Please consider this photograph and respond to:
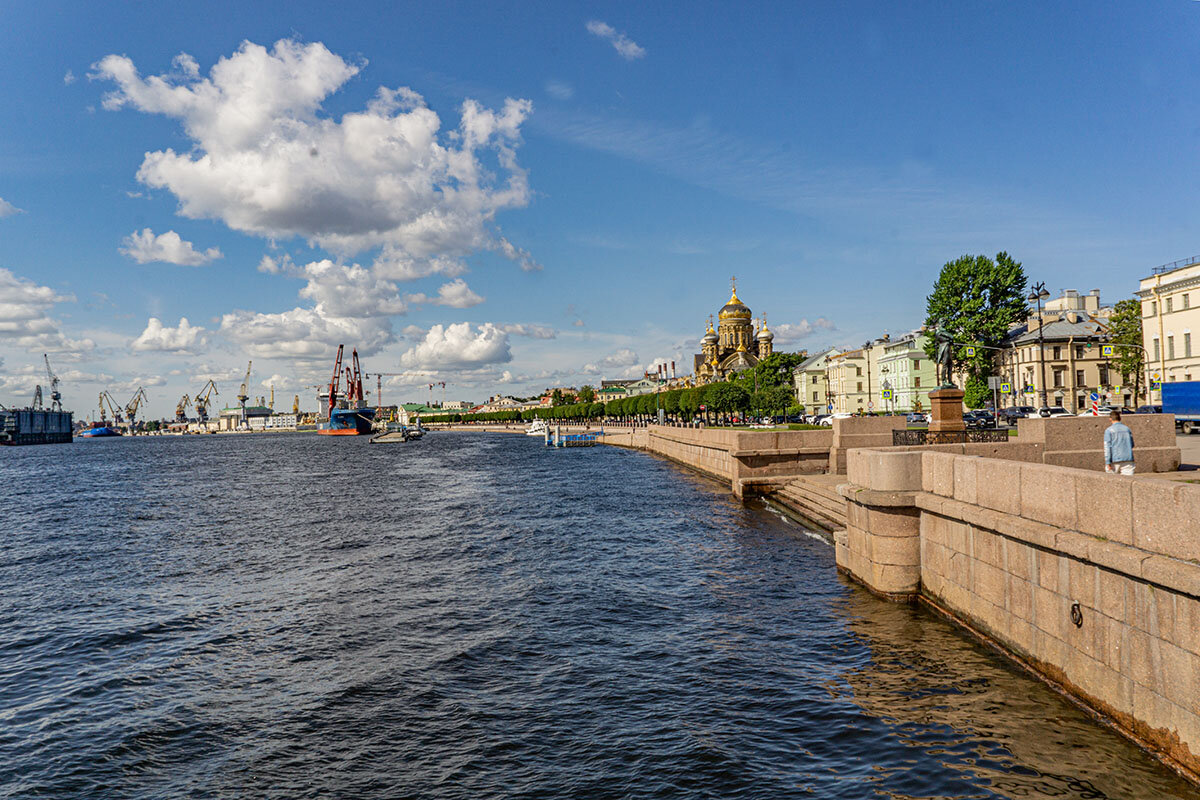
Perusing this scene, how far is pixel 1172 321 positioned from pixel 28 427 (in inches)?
8850

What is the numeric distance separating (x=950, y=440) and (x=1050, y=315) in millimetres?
85619

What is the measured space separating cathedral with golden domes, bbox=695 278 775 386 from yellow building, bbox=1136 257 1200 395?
10575 cm

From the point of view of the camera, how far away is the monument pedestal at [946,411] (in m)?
22.1

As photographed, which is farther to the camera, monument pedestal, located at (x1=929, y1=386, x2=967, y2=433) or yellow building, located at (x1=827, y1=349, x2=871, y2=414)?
yellow building, located at (x1=827, y1=349, x2=871, y2=414)

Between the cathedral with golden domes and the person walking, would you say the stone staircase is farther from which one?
the cathedral with golden domes

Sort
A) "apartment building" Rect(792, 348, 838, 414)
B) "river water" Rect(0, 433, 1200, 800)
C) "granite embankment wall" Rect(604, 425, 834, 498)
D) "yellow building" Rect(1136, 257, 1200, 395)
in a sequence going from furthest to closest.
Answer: "apartment building" Rect(792, 348, 838, 414) → "yellow building" Rect(1136, 257, 1200, 395) → "granite embankment wall" Rect(604, 425, 834, 498) → "river water" Rect(0, 433, 1200, 800)

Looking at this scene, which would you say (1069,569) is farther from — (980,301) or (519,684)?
(980,301)

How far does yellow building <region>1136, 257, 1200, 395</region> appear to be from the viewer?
56812 millimetres

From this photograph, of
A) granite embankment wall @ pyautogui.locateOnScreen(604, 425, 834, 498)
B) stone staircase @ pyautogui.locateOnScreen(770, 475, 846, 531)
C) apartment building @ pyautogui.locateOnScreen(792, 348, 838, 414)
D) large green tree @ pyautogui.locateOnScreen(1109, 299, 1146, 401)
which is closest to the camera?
stone staircase @ pyautogui.locateOnScreen(770, 475, 846, 531)

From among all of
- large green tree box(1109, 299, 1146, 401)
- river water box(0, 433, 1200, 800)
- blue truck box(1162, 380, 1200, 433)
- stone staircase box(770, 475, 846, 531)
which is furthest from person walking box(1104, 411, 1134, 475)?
large green tree box(1109, 299, 1146, 401)

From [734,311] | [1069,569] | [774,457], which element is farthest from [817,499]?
[734,311]

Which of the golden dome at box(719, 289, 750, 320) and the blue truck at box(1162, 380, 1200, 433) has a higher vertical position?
the golden dome at box(719, 289, 750, 320)

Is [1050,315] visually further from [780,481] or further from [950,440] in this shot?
[950,440]

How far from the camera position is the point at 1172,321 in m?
59.0
